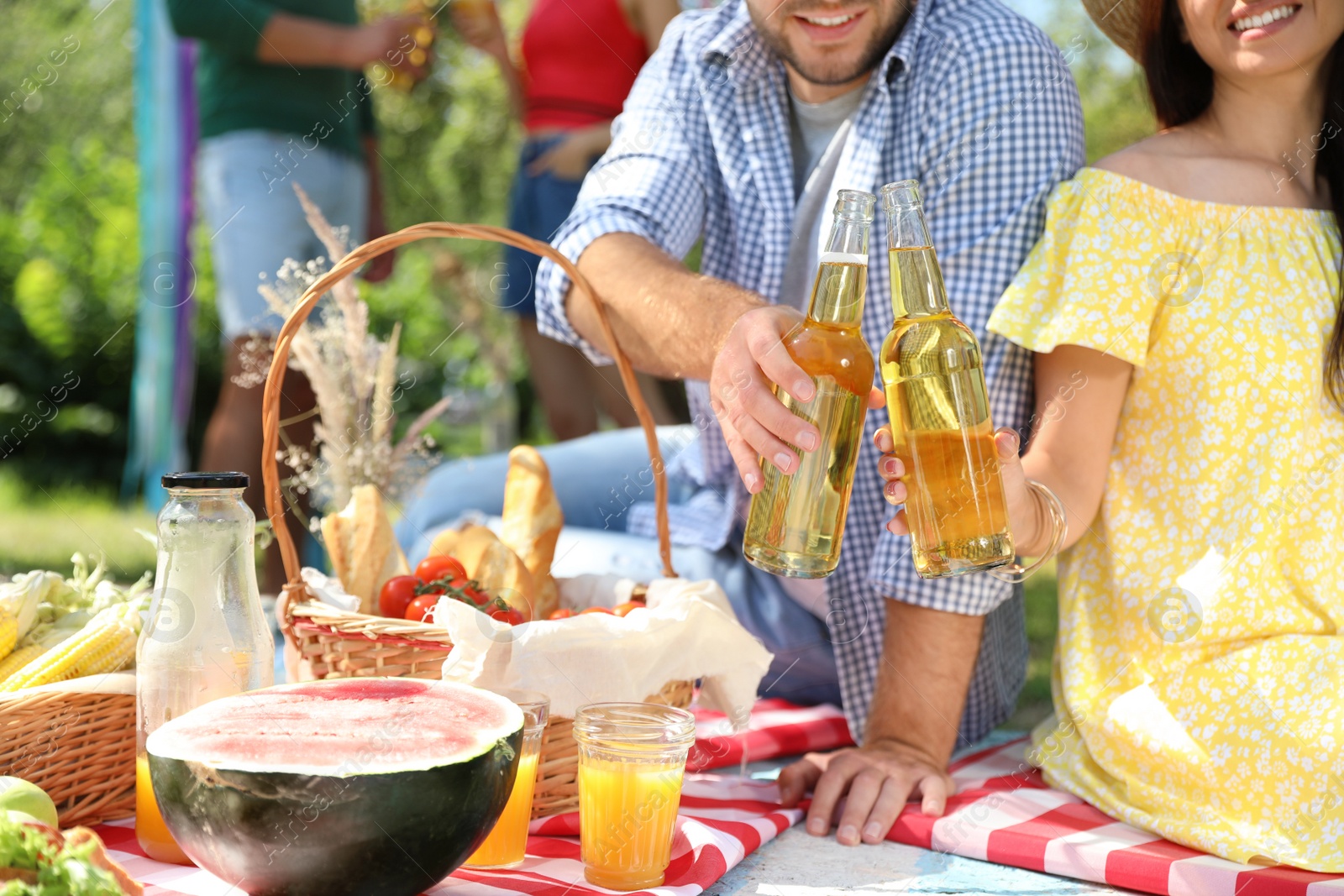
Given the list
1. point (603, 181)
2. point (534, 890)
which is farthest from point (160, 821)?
point (603, 181)

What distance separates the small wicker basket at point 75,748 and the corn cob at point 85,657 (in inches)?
2.9

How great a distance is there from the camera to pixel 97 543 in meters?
5.59

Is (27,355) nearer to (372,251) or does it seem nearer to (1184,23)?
(372,251)

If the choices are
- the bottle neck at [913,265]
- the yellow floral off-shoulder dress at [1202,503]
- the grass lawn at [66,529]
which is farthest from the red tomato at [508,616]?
the grass lawn at [66,529]

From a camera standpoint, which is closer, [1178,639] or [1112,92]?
[1178,639]

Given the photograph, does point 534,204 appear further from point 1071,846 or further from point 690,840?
point 1071,846

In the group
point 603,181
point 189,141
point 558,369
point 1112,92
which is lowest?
point 558,369

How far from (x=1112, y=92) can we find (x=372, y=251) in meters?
10.0

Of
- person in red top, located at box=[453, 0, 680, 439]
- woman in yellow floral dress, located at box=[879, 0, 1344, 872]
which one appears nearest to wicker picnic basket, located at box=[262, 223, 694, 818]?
woman in yellow floral dress, located at box=[879, 0, 1344, 872]

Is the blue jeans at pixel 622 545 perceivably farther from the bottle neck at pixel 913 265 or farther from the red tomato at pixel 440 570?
the bottle neck at pixel 913 265

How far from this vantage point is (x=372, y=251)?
1820mm

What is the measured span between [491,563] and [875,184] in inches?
42.3

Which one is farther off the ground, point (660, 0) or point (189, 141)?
point (660, 0)

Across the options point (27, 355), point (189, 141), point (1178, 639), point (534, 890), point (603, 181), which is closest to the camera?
point (534, 890)
